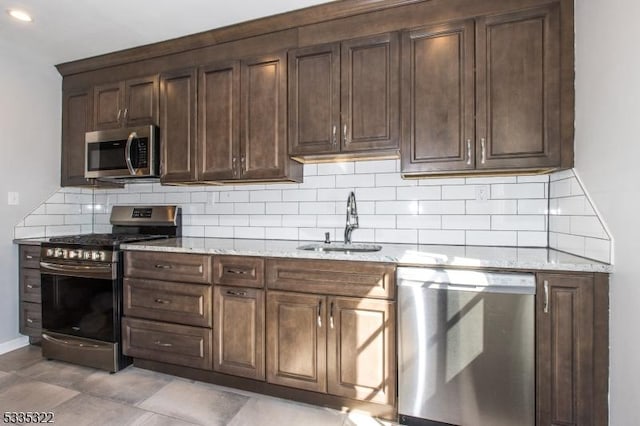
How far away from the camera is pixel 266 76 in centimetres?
239

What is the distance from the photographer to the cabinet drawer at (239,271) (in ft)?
6.89

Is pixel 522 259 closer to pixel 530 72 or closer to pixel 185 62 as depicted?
pixel 530 72

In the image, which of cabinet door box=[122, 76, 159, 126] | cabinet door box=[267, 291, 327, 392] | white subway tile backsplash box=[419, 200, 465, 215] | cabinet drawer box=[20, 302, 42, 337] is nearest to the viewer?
cabinet door box=[267, 291, 327, 392]

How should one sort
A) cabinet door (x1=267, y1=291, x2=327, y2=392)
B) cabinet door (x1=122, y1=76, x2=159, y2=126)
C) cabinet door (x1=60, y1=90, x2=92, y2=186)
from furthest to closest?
cabinet door (x1=60, y1=90, x2=92, y2=186), cabinet door (x1=122, y1=76, x2=159, y2=126), cabinet door (x1=267, y1=291, x2=327, y2=392)

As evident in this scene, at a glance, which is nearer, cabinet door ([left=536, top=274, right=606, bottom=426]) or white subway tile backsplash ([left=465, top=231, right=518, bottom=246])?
cabinet door ([left=536, top=274, right=606, bottom=426])

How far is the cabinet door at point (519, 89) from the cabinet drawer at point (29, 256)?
3.43 m

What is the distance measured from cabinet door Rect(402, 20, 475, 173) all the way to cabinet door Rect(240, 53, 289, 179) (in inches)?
32.7

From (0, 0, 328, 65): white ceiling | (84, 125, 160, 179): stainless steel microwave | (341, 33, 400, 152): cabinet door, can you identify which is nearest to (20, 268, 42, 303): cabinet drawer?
(84, 125, 160, 179): stainless steel microwave

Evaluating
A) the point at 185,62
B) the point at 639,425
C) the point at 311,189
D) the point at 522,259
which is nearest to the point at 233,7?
the point at 185,62

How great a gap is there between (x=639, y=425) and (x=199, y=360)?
2.23 metres

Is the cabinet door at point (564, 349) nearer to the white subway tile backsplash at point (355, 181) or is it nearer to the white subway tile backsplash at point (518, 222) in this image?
the white subway tile backsplash at point (518, 222)

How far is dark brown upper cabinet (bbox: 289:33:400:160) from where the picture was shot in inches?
83.6

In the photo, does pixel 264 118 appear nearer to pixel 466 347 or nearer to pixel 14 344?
pixel 466 347

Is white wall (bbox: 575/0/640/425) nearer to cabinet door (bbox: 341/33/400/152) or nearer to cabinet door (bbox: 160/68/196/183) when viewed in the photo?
cabinet door (bbox: 341/33/400/152)
